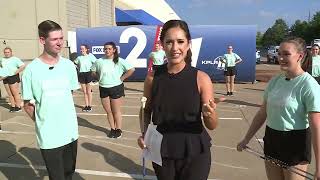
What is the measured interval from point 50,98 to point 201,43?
1321 centimetres

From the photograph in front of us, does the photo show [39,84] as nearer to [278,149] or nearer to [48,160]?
[48,160]

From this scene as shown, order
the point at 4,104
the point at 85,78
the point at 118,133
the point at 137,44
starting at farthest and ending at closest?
the point at 137,44, the point at 4,104, the point at 85,78, the point at 118,133

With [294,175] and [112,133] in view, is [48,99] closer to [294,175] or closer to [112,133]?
[294,175]

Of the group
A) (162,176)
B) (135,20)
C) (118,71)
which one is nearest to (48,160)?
(162,176)

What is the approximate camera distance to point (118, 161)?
579 centimetres

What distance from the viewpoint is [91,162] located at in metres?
5.75

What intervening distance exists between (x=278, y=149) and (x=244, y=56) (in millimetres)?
13144

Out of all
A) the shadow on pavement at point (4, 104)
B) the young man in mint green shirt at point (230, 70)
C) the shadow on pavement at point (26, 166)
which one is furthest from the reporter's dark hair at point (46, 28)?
the young man in mint green shirt at point (230, 70)

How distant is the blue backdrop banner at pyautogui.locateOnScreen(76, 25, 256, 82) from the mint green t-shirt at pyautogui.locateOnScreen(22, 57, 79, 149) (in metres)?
12.8

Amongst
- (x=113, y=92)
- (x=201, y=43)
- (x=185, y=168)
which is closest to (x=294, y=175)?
(x=185, y=168)

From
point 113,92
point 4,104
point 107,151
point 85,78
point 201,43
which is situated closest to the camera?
point 107,151

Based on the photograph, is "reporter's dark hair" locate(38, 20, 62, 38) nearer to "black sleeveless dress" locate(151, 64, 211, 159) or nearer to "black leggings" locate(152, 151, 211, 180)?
"black sleeveless dress" locate(151, 64, 211, 159)

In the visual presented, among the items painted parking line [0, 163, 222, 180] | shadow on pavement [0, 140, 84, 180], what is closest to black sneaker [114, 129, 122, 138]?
shadow on pavement [0, 140, 84, 180]

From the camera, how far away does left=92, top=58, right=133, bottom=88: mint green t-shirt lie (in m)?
7.12
